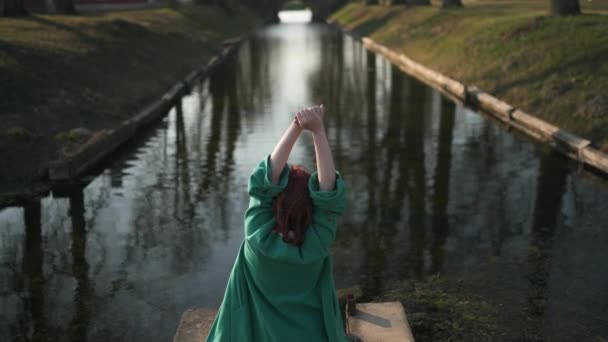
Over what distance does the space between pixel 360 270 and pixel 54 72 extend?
37.6ft

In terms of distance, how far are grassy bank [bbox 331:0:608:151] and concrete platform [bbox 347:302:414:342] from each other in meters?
7.32

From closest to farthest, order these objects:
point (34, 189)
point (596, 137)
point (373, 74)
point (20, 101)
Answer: point (34, 189) → point (596, 137) → point (20, 101) → point (373, 74)

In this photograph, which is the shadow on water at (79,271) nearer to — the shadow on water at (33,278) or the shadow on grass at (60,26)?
the shadow on water at (33,278)

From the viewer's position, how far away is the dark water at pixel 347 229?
6.56 metres

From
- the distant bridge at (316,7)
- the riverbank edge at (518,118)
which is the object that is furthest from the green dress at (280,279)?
the distant bridge at (316,7)

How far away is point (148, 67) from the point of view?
72.6ft

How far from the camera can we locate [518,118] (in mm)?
15008

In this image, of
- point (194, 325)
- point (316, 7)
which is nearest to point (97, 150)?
point (194, 325)

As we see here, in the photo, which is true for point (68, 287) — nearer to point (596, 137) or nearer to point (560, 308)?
point (560, 308)

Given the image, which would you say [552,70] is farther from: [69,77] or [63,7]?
[63,7]

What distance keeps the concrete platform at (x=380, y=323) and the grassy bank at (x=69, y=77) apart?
634 centimetres

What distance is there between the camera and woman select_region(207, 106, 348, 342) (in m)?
3.32

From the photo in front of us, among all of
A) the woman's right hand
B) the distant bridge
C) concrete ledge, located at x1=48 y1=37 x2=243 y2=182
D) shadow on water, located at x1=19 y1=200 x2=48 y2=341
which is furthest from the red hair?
the distant bridge

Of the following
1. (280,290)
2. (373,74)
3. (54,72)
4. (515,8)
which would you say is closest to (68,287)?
(280,290)
